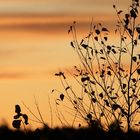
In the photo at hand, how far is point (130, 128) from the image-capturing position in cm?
1605

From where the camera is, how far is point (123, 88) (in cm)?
1659

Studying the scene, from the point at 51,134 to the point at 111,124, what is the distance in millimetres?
3300

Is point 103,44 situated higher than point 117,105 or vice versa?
point 103,44

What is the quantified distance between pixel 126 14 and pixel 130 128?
3.51 metres

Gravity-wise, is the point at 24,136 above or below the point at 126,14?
below

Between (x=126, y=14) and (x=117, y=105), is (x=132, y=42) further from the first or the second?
(x=117, y=105)

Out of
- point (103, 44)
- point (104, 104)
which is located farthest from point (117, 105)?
point (103, 44)

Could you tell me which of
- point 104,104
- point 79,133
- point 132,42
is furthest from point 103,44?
point 79,133

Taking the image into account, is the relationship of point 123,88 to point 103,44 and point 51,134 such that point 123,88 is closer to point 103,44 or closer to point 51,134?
point 103,44

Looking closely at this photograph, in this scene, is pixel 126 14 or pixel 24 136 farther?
pixel 126 14

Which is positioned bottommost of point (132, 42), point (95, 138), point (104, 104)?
point (95, 138)

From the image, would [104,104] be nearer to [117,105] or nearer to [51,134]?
[117,105]

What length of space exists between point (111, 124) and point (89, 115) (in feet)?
2.84

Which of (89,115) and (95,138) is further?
(89,115)
